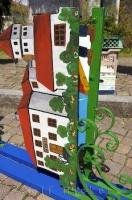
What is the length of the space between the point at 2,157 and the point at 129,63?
5722 millimetres

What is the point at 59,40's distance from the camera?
2451 millimetres

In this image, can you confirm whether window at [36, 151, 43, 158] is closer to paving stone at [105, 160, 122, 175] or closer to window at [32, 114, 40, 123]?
window at [32, 114, 40, 123]

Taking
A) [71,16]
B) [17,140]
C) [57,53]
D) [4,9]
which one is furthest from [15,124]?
[4,9]

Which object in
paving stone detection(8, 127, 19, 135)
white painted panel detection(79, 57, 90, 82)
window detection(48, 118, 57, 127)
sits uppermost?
white painted panel detection(79, 57, 90, 82)

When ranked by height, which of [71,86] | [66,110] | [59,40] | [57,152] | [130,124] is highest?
[59,40]

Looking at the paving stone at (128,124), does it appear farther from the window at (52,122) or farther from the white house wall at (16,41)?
the white house wall at (16,41)

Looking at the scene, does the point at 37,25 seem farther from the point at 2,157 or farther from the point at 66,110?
the point at 2,157

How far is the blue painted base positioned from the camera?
303 centimetres

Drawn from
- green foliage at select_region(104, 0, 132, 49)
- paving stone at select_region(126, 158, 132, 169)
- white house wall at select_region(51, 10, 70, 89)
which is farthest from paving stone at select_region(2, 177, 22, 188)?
green foliage at select_region(104, 0, 132, 49)

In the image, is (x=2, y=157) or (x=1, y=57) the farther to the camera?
(x=1, y=57)

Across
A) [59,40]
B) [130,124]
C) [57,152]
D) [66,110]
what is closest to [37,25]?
[59,40]

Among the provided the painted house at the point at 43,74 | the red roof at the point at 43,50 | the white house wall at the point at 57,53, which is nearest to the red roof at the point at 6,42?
the painted house at the point at 43,74

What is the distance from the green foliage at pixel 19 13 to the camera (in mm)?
11789

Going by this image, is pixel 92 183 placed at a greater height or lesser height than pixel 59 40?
lesser
